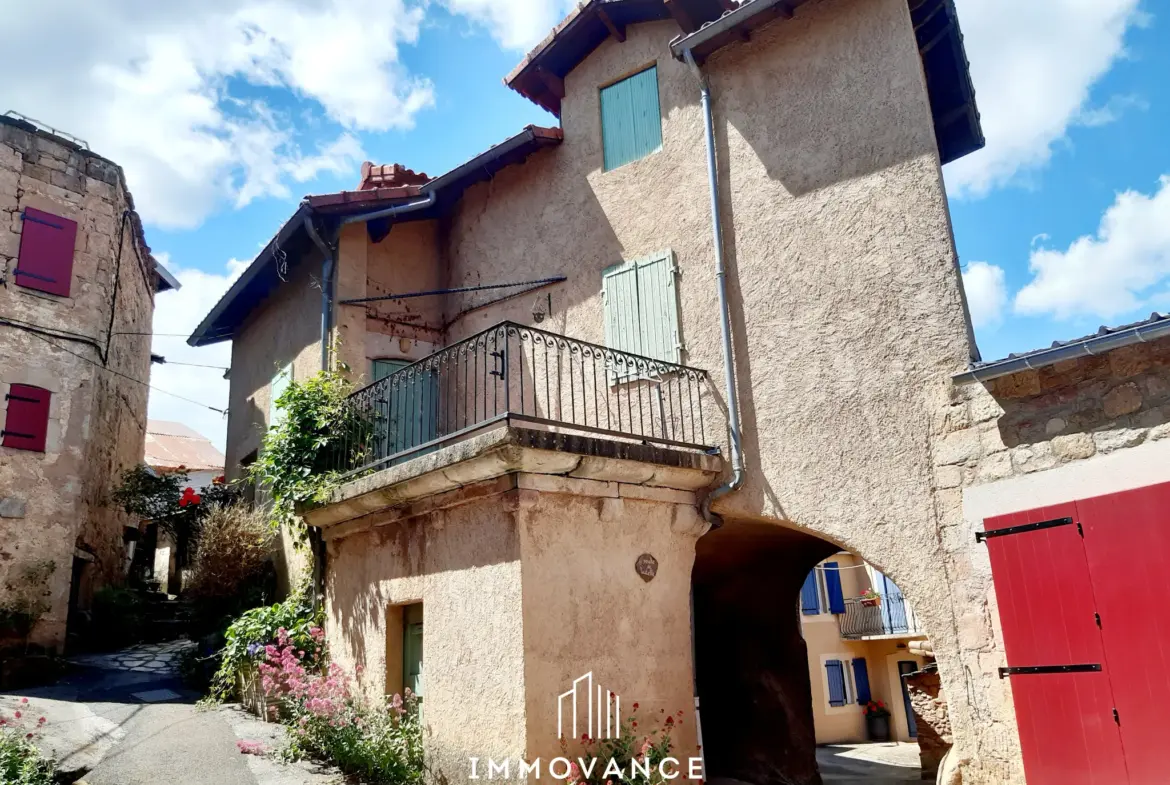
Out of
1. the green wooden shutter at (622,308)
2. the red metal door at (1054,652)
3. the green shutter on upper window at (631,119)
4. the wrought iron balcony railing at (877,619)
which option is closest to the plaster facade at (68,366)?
the green wooden shutter at (622,308)

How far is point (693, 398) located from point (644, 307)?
114 cm

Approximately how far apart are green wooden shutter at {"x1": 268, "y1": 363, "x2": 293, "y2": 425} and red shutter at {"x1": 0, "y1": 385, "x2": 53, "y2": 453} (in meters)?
3.11

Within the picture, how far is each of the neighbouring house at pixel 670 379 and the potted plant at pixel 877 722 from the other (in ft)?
35.7

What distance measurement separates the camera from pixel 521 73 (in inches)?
396

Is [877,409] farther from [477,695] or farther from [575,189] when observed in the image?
[575,189]

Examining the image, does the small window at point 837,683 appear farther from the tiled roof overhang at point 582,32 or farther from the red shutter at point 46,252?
the red shutter at point 46,252

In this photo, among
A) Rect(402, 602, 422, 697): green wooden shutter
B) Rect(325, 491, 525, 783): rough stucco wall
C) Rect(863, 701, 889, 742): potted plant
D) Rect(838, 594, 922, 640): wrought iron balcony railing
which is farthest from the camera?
Rect(838, 594, 922, 640): wrought iron balcony railing

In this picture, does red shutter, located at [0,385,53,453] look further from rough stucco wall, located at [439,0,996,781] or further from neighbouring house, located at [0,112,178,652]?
rough stucco wall, located at [439,0,996,781]

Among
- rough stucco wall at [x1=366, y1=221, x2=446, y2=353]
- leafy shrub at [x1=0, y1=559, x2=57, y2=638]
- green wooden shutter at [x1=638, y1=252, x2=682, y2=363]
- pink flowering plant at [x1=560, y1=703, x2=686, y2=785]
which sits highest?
rough stucco wall at [x1=366, y1=221, x2=446, y2=353]

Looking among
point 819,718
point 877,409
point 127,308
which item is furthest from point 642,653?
point 819,718

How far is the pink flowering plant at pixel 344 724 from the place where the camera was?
6844 millimetres

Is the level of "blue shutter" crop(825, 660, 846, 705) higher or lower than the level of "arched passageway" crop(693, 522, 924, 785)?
lower

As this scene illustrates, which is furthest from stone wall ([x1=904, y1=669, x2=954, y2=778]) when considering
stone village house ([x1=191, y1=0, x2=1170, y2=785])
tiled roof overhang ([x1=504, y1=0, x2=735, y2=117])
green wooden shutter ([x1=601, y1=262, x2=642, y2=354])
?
tiled roof overhang ([x1=504, y1=0, x2=735, y2=117])

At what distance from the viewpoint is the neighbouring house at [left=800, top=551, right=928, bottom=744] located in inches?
771
